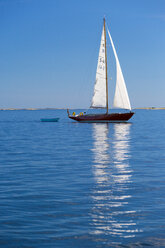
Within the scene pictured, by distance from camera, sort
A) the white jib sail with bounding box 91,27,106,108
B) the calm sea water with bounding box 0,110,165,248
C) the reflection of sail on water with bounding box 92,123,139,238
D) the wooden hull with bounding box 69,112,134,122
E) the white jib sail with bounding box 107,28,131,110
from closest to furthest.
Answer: the calm sea water with bounding box 0,110,165,248
the reflection of sail on water with bounding box 92,123,139,238
the white jib sail with bounding box 107,28,131,110
the wooden hull with bounding box 69,112,134,122
the white jib sail with bounding box 91,27,106,108

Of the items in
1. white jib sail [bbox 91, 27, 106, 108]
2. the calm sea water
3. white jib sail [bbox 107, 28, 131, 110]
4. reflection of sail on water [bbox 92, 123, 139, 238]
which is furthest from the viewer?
white jib sail [bbox 91, 27, 106, 108]

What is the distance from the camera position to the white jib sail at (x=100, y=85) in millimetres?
77500

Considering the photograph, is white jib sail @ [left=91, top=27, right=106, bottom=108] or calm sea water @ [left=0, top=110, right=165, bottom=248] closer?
calm sea water @ [left=0, top=110, right=165, bottom=248]

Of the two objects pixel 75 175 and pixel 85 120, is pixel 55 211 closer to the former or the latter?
pixel 75 175

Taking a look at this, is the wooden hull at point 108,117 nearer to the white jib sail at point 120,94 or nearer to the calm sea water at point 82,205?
the white jib sail at point 120,94

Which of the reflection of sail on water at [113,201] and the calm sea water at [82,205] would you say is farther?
the reflection of sail on water at [113,201]

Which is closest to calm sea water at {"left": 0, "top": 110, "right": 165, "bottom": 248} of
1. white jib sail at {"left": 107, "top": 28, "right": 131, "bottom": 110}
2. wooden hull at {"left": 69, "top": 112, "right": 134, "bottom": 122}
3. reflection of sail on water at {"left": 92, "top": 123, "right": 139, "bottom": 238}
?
reflection of sail on water at {"left": 92, "top": 123, "right": 139, "bottom": 238}

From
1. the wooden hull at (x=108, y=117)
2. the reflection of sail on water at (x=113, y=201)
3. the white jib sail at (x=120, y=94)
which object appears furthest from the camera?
the wooden hull at (x=108, y=117)

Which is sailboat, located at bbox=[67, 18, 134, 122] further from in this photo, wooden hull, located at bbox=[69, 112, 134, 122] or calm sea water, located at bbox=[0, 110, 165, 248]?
calm sea water, located at bbox=[0, 110, 165, 248]

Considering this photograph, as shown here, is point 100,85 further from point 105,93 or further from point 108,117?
point 108,117

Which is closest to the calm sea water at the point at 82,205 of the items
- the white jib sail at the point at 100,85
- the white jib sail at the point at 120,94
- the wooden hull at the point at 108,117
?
the white jib sail at the point at 120,94

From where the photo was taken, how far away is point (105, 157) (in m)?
26.6

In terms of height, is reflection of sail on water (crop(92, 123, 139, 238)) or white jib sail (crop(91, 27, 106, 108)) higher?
white jib sail (crop(91, 27, 106, 108))

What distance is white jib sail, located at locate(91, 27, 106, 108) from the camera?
77500 mm
